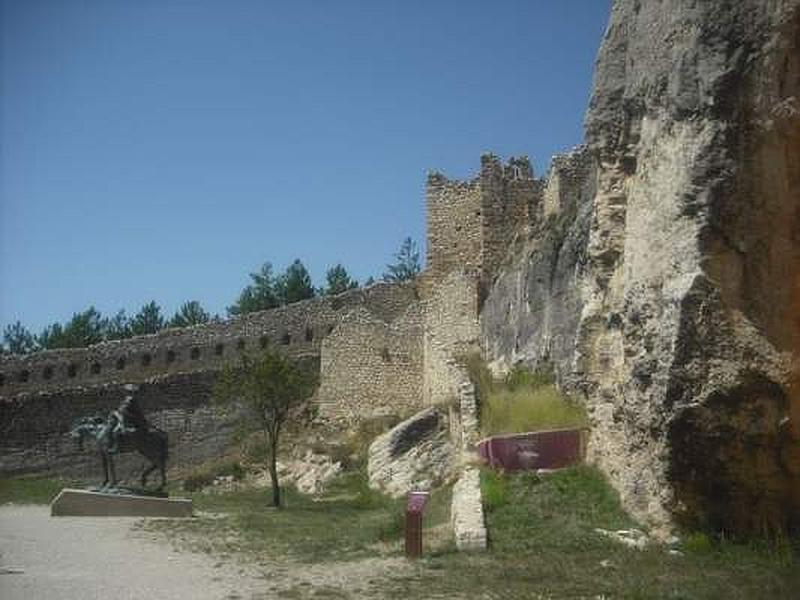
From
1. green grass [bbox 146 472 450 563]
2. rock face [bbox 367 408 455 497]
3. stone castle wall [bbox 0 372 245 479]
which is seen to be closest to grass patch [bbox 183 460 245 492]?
stone castle wall [bbox 0 372 245 479]

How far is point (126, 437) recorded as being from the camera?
55.9 feet

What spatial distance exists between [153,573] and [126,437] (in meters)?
8.40

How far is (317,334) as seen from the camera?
3212cm

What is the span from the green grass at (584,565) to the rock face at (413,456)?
684 centimetres

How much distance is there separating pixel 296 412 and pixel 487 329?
804 cm

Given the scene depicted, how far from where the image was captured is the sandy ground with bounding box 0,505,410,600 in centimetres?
782

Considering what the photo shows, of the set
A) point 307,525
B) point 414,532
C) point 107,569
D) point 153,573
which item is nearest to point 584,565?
point 414,532

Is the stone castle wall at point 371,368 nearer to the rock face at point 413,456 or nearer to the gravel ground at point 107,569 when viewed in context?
the rock face at point 413,456

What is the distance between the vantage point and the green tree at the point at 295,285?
5519cm

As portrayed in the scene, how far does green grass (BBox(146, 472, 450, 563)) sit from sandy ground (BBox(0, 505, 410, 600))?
0.55 metres

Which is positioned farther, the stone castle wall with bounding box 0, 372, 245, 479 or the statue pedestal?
the stone castle wall with bounding box 0, 372, 245, 479

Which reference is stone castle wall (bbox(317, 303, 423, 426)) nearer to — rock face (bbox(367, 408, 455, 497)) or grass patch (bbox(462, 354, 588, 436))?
rock face (bbox(367, 408, 455, 497))

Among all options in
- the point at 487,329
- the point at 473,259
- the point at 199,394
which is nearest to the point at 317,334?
the point at 199,394

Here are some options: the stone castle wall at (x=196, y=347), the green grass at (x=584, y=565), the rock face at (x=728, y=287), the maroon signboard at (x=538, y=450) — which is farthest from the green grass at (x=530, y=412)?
the stone castle wall at (x=196, y=347)
